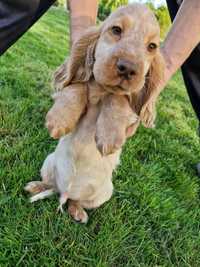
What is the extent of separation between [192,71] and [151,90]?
146cm

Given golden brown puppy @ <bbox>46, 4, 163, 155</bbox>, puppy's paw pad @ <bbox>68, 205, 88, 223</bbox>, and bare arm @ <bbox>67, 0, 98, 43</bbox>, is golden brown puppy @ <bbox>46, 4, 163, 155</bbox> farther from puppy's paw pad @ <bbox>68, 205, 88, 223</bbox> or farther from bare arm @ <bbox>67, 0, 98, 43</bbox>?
puppy's paw pad @ <bbox>68, 205, 88, 223</bbox>

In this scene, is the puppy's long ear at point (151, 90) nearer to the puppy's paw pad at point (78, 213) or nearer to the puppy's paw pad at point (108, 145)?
the puppy's paw pad at point (108, 145)

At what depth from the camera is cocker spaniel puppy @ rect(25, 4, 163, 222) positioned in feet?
5.34

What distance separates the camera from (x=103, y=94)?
1.87m

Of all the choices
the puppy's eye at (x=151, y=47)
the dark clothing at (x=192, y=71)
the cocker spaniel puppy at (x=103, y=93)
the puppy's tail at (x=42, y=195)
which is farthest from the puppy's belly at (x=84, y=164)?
the dark clothing at (x=192, y=71)

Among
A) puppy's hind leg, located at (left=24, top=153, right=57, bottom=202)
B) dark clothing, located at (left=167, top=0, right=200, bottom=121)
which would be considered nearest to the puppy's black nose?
puppy's hind leg, located at (left=24, top=153, right=57, bottom=202)

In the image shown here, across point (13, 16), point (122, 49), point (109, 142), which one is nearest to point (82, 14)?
point (13, 16)

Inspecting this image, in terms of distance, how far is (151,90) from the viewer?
1871 mm

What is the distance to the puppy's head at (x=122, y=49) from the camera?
5.22 feet

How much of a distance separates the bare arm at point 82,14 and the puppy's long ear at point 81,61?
29 centimetres

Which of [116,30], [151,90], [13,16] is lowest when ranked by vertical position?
[13,16]

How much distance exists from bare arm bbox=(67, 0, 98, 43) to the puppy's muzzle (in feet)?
1.88

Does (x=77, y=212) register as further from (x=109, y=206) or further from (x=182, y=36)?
(x=182, y=36)

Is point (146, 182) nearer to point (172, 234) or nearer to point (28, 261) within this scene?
point (172, 234)
